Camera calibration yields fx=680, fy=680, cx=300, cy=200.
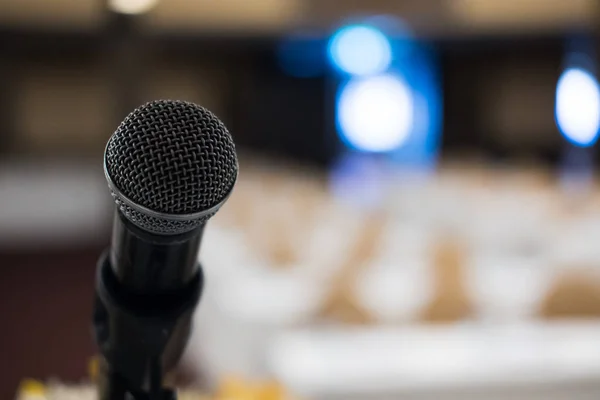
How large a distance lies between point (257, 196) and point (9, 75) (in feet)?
18.6

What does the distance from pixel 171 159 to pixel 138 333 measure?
0.17 metres

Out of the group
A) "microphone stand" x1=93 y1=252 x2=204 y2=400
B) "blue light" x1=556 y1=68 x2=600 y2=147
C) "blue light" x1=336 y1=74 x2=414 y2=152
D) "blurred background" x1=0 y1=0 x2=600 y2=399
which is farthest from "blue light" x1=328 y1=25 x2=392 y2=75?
"microphone stand" x1=93 y1=252 x2=204 y2=400

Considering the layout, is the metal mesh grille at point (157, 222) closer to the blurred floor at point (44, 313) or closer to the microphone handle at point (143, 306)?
the microphone handle at point (143, 306)

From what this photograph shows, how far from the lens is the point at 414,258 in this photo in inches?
145

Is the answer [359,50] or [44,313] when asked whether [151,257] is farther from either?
[359,50]

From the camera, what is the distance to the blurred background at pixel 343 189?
7.65ft

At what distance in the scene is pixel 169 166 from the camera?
51 centimetres

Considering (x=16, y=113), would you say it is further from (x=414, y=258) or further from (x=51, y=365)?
(x=414, y=258)

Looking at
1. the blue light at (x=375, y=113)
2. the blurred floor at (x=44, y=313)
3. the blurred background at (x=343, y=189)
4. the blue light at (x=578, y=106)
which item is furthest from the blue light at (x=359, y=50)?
the blurred floor at (x=44, y=313)

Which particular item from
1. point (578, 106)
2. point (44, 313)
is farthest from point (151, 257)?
point (578, 106)

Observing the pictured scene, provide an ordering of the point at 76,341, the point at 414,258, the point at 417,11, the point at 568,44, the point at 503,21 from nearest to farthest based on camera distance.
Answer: the point at 414,258 → the point at 76,341 → the point at 417,11 → the point at 503,21 → the point at 568,44

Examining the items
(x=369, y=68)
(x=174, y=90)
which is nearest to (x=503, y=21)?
(x=369, y=68)

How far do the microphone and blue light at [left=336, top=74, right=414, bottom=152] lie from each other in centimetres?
1311

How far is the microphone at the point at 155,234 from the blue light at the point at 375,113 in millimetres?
13112
